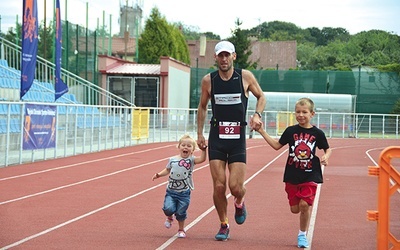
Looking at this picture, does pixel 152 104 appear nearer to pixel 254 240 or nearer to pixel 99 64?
pixel 99 64

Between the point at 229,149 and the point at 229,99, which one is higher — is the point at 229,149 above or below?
below

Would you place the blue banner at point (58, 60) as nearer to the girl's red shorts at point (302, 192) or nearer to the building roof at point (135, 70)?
the girl's red shorts at point (302, 192)

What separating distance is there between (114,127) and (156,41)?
41.5 meters

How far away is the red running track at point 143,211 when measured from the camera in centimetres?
938

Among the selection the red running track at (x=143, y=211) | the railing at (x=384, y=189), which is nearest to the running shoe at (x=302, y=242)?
the red running track at (x=143, y=211)

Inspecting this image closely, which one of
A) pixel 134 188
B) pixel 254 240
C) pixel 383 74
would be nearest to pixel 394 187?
pixel 254 240

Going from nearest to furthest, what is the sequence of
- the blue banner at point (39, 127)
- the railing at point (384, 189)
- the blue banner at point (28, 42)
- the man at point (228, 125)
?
the railing at point (384, 189)
the man at point (228, 125)
the blue banner at point (39, 127)
the blue banner at point (28, 42)

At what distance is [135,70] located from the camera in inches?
2083

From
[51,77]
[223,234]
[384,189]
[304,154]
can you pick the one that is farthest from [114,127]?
[384,189]

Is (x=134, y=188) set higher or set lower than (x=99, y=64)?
lower

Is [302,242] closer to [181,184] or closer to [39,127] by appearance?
[181,184]

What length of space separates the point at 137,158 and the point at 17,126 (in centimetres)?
494

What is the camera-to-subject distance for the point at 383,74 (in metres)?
56.1

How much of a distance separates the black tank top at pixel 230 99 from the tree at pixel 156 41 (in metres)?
62.0
